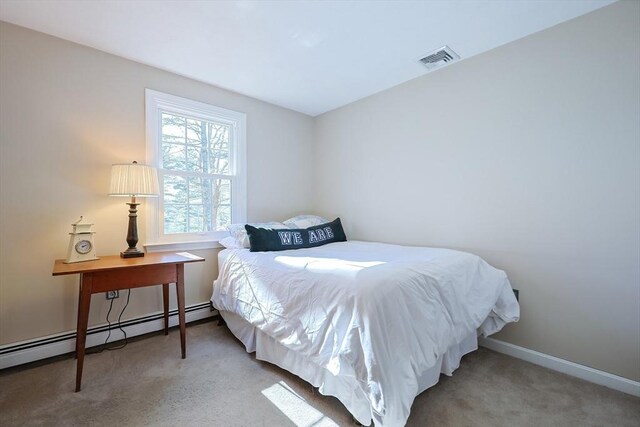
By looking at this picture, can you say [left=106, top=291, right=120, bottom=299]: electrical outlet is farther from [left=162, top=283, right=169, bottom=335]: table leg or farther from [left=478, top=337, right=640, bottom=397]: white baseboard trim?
[left=478, top=337, right=640, bottom=397]: white baseboard trim

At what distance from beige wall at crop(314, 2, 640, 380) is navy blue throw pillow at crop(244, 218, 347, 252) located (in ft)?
2.31

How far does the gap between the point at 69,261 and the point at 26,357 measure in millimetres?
764

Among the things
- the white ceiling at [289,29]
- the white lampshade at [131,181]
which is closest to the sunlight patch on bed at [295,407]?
the white lampshade at [131,181]

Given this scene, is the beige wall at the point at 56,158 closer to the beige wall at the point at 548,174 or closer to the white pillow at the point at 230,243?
the white pillow at the point at 230,243

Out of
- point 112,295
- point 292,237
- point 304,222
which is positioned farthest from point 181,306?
point 304,222

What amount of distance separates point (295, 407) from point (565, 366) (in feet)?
5.98

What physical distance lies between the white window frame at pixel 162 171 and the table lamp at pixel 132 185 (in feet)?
0.99

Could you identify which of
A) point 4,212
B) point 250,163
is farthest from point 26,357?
point 250,163

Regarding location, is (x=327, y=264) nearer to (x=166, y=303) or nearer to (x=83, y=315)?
(x=83, y=315)

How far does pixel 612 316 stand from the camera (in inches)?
67.9

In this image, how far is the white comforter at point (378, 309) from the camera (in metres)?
1.17

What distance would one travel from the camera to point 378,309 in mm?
1226

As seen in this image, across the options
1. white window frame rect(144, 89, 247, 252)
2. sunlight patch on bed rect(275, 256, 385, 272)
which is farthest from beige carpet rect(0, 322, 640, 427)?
white window frame rect(144, 89, 247, 252)

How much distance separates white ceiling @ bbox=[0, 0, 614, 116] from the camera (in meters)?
1.76
